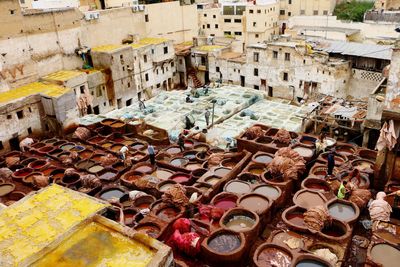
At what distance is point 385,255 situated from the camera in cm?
1331

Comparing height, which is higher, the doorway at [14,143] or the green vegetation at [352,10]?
the green vegetation at [352,10]

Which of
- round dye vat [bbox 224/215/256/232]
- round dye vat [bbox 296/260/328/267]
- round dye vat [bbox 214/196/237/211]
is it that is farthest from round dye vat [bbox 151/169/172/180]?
round dye vat [bbox 296/260/328/267]

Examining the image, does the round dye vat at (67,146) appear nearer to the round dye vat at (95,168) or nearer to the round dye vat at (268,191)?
the round dye vat at (95,168)

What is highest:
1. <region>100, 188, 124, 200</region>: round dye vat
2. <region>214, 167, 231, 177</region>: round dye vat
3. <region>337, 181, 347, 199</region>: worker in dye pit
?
<region>337, 181, 347, 199</region>: worker in dye pit

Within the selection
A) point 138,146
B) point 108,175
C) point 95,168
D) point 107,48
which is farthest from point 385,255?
point 107,48

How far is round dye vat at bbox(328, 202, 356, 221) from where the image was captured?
1524 cm

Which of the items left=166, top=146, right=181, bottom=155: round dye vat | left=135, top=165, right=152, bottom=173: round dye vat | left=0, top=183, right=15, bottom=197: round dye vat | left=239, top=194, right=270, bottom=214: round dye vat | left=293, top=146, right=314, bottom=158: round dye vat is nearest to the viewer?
left=239, top=194, right=270, bottom=214: round dye vat

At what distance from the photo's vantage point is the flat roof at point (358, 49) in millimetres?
33459

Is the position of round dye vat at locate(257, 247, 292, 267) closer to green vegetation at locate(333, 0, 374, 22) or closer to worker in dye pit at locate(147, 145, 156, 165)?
worker in dye pit at locate(147, 145, 156, 165)

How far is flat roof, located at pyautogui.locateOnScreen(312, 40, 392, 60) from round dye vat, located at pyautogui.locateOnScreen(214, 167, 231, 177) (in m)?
20.8

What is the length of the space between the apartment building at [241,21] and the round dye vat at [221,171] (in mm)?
36889

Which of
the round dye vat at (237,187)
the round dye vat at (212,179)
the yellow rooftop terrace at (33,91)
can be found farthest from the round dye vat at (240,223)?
the yellow rooftop terrace at (33,91)

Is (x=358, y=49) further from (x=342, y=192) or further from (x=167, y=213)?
(x=167, y=213)

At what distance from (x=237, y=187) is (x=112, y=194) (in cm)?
668
